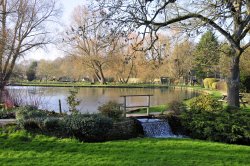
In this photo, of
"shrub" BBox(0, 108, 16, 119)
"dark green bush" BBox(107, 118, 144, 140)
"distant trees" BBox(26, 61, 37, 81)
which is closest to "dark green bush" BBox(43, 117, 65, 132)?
"dark green bush" BBox(107, 118, 144, 140)

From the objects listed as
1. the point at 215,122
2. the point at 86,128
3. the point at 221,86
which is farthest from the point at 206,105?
the point at 221,86

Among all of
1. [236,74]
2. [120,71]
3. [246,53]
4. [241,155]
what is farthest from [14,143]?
[120,71]

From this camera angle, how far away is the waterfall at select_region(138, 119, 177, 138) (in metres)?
11.7

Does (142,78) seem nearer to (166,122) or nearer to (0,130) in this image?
(166,122)

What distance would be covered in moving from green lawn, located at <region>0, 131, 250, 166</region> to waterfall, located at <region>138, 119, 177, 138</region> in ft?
7.80

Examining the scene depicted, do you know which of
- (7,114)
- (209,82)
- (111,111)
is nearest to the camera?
(111,111)

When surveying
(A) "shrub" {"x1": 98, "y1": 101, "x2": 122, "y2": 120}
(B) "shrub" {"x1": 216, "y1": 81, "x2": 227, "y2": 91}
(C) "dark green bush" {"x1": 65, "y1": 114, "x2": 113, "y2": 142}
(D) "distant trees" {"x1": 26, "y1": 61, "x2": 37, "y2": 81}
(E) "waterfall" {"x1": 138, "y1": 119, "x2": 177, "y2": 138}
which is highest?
(D) "distant trees" {"x1": 26, "y1": 61, "x2": 37, "y2": 81}

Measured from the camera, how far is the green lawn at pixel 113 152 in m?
6.88

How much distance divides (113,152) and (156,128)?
465 centimetres

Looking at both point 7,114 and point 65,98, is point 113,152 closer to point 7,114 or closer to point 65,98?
point 7,114

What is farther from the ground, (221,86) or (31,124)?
(221,86)

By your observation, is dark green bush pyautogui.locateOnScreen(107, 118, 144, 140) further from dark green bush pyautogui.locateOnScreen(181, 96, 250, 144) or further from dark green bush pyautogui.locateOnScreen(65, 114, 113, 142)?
dark green bush pyautogui.locateOnScreen(181, 96, 250, 144)

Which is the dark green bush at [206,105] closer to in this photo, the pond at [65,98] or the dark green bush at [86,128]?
the pond at [65,98]

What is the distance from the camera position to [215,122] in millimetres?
11047
